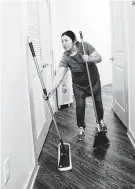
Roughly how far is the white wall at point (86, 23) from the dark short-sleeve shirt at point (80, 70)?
1.53m

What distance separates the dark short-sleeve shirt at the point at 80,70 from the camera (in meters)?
2.21

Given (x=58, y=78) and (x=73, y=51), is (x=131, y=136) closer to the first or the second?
(x=58, y=78)

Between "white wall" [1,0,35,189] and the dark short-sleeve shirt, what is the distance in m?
0.69

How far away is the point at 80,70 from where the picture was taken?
225cm

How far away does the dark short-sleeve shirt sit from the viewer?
87.2 inches

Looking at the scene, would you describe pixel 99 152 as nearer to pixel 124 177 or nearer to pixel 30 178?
pixel 124 177

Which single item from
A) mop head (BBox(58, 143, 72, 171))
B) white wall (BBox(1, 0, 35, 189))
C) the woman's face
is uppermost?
the woman's face

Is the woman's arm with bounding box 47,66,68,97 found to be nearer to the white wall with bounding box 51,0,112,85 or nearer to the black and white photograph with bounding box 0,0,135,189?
the black and white photograph with bounding box 0,0,135,189

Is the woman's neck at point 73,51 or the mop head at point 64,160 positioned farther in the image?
the woman's neck at point 73,51

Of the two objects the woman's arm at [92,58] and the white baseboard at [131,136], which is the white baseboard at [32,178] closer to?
the white baseboard at [131,136]

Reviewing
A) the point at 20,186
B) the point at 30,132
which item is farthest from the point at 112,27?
the point at 20,186

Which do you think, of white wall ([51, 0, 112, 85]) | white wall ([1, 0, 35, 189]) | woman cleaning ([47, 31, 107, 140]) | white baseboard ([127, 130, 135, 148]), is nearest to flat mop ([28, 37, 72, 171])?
white wall ([1, 0, 35, 189])

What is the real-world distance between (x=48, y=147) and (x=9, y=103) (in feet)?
3.81

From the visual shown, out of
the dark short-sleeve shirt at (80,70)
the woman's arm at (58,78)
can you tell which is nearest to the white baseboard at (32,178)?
the woman's arm at (58,78)
